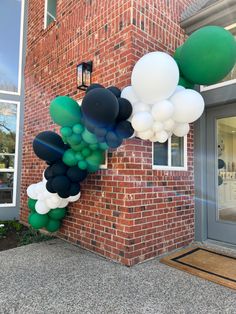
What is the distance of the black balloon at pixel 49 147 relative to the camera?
3250 millimetres

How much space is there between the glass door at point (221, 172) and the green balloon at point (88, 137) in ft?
6.86

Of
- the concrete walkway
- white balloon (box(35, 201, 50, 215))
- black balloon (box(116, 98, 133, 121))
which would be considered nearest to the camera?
the concrete walkway

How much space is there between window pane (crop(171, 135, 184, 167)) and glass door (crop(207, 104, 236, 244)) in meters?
0.43

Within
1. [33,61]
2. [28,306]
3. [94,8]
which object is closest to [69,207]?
[28,306]

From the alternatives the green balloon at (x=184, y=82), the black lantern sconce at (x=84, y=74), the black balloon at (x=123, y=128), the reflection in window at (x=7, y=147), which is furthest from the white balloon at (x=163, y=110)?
the reflection in window at (x=7, y=147)

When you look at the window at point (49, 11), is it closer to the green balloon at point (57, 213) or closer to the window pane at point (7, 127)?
the window pane at point (7, 127)

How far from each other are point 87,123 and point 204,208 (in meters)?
2.44

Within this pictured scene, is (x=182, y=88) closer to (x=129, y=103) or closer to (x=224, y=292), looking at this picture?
(x=129, y=103)

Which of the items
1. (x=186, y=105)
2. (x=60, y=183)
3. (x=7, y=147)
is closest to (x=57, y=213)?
(x=60, y=183)

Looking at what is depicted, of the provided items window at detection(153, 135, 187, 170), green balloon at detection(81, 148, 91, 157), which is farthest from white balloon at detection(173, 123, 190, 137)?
green balloon at detection(81, 148, 91, 157)

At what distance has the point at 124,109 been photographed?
276 cm

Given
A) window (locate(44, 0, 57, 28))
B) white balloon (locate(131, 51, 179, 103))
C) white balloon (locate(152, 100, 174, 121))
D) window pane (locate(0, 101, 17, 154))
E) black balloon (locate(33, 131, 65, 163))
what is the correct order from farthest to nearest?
window pane (locate(0, 101, 17, 154)) < window (locate(44, 0, 57, 28)) < black balloon (locate(33, 131, 65, 163)) < white balloon (locate(152, 100, 174, 121)) < white balloon (locate(131, 51, 179, 103))

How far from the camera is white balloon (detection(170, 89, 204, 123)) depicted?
2.69 m

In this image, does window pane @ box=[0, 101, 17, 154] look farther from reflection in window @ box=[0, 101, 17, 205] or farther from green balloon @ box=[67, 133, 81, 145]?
green balloon @ box=[67, 133, 81, 145]
